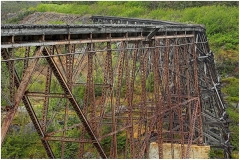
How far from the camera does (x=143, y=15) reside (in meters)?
50.3

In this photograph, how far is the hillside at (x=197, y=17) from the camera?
28.2m

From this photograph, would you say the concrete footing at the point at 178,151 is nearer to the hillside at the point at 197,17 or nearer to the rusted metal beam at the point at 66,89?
the hillside at the point at 197,17

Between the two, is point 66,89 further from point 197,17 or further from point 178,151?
point 197,17

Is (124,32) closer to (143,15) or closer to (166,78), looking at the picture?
(166,78)

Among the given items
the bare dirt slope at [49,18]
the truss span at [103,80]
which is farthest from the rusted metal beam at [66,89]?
the bare dirt slope at [49,18]

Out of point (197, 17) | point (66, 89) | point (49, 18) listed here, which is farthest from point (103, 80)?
point (49, 18)

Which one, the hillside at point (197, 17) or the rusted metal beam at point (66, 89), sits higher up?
the hillside at point (197, 17)

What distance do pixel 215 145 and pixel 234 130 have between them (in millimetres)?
4490

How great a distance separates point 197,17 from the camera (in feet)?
139

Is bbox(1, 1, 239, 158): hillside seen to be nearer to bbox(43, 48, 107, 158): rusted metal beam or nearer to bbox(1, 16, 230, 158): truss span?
bbox(1, 16, 230, 158): truss span

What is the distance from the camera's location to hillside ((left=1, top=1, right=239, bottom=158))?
28155 mm

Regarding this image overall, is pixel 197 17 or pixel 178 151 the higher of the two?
pixel 197 17

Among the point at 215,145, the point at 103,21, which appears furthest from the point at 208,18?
the point at 215,145

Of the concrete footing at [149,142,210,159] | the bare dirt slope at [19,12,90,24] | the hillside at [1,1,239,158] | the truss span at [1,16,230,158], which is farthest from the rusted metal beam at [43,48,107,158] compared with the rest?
the bare dirt slope at [19,12,90,24]
